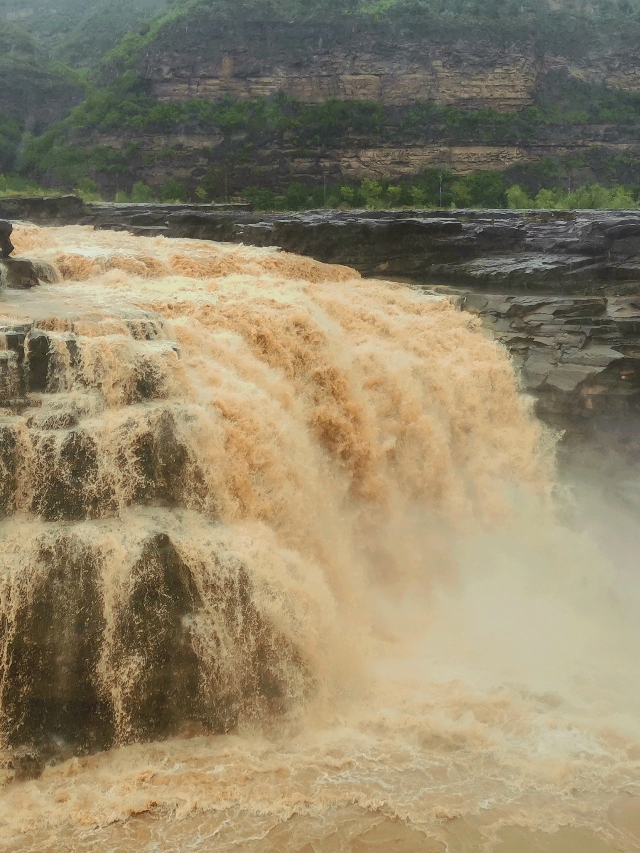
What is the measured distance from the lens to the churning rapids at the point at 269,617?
5.54 meters

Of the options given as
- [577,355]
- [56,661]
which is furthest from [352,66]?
[56,661]

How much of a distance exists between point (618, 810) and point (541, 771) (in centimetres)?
61

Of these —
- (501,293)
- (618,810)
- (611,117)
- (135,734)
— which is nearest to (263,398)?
(135,734)

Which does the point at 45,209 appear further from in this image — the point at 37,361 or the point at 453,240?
the point at 37,361

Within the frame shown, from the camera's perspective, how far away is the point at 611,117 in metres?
30.9

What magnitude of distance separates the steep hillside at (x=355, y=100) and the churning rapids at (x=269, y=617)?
20.7 meters

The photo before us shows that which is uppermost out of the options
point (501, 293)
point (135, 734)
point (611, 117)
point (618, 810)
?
point (611, 117)

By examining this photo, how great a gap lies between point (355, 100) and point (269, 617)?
28.5 meters

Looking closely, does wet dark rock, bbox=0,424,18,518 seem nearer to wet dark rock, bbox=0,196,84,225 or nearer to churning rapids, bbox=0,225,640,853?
churning rapids, bbox=0,225,640,853

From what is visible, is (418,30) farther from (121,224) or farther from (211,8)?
(121,224)

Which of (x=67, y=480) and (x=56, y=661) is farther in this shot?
(x=67, y=480)

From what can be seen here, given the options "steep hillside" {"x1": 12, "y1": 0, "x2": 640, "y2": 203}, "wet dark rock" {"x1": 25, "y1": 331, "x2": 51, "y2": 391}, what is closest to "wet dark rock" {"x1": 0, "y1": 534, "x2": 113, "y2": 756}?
"wet dark rock" {"x1": 25, "y1": 331, "x2": 51, "y2": 391}

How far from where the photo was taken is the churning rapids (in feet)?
18.2

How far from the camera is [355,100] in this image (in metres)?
30.9
